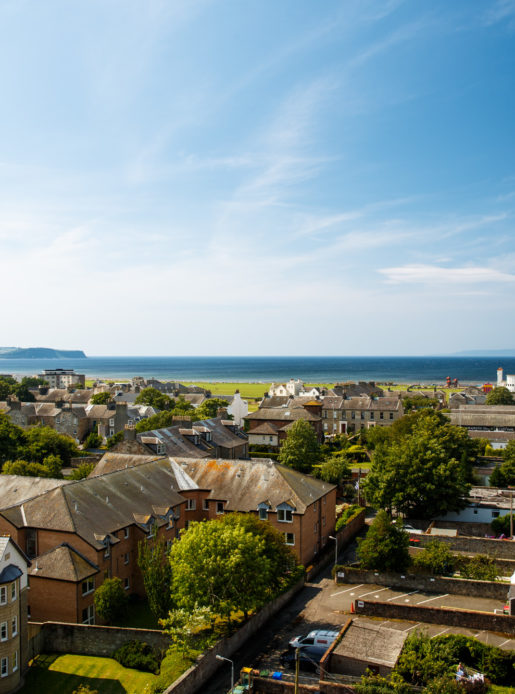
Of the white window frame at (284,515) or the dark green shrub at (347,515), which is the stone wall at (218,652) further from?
the dark green shrub at (347,515)

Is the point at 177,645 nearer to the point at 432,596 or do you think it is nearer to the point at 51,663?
the point at 51,663

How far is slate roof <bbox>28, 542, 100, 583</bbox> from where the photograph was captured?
118 ft

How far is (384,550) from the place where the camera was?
42906mm

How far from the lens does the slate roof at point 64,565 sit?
35.8 meters

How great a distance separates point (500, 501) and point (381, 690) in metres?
38.4

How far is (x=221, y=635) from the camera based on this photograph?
3297cm

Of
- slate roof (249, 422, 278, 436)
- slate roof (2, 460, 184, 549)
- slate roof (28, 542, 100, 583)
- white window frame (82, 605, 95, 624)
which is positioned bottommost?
white window frame (82, 605, 95, 624)

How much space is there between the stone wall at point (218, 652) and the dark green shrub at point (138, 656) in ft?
9.62

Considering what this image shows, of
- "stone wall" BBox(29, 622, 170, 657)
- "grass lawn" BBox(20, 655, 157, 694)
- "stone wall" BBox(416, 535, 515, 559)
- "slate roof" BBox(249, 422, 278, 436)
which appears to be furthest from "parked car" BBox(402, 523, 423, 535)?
"slate roof" BBox(249, 422, 278, 436)

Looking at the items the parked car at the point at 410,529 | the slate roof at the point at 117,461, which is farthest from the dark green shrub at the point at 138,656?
the parked car at the point at 410,529

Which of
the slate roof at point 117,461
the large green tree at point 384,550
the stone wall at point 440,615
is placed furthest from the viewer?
the slate roof at point 117,461

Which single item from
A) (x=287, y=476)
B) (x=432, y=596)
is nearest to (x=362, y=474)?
(x=287, y=476)

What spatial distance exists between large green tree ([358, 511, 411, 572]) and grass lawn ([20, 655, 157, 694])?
19188 mm

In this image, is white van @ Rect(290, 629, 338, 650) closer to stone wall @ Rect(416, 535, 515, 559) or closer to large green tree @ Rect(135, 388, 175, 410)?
stone wall @ Rect(416, 535, 515, 559)
